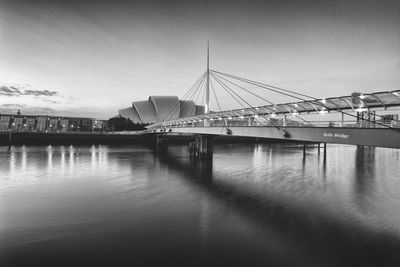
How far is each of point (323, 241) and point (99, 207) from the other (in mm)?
11605

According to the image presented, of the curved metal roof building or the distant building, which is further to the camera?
the distant building

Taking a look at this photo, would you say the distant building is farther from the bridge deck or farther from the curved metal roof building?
the bridge deck

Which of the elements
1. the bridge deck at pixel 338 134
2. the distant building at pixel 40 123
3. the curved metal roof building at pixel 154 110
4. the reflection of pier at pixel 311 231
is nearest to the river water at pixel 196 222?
the reflection of pier at pixel 311 231

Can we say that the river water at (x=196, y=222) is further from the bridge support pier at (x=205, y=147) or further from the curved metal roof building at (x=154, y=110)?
the curved metal roof building at (x=154, y=110)

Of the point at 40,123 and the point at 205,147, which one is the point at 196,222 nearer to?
the point at 205,147

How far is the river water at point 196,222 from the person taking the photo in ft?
28.8

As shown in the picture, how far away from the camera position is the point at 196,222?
40.8ft

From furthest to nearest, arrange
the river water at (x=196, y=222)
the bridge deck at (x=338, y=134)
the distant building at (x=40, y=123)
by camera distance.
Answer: the distant building at (x=40, y=123) → the bridge deck at (x=338, y=134) → the river water at (x=196, y=222)

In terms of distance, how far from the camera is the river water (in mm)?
8773

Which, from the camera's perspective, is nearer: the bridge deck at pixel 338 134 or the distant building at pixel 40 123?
the bridge deck at pixel 338 134

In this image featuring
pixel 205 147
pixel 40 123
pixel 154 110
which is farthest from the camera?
pixel 40 123

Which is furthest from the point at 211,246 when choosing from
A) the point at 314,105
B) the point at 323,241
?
the point at 314,105

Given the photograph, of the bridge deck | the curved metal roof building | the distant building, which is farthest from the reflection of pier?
the distant building

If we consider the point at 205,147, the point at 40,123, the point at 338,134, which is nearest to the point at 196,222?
the point at 338,134
